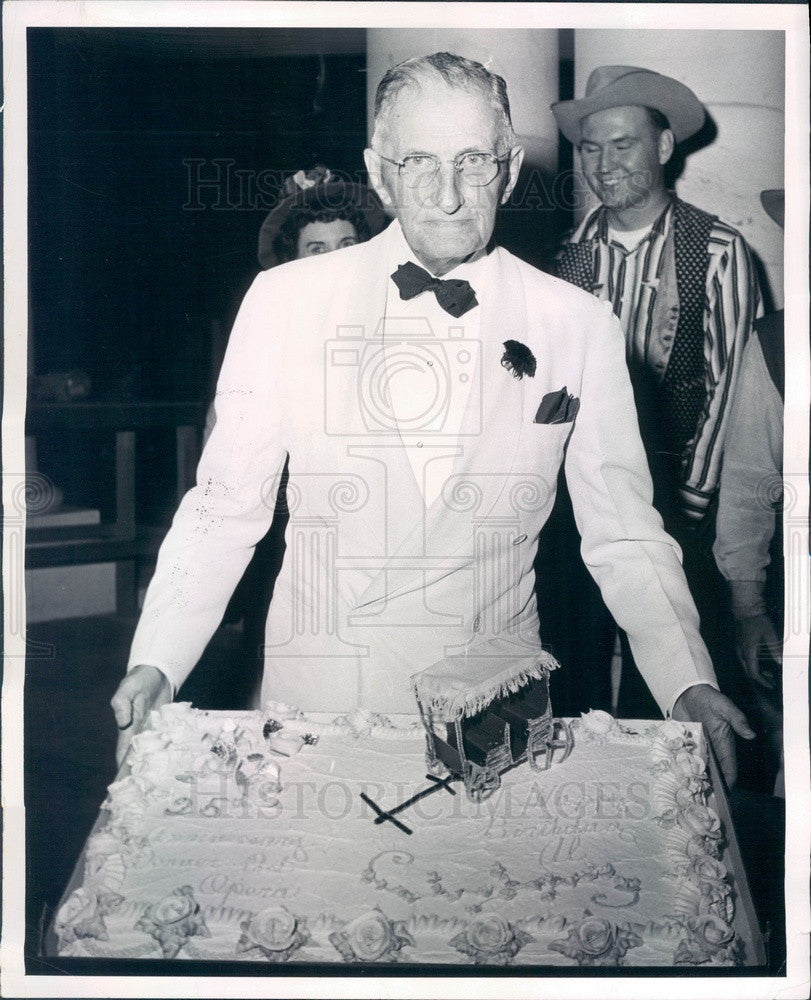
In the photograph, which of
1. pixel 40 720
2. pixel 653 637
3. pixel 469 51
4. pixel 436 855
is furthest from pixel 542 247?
pixel 40 720

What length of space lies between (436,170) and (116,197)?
737mm

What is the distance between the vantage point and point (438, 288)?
2.08 meters

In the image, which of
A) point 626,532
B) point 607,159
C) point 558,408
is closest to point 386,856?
point 626,532

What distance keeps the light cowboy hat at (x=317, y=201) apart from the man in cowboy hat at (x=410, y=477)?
4 cm

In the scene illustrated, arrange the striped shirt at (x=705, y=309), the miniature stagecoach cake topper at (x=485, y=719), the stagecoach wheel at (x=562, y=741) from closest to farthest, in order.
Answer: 1. the miniature stagecoach cake topper at (x=485, y=719)
2. the stagecoach wheel at (x=562, y=741)
3. the striped shirt at (x=705, y=309)

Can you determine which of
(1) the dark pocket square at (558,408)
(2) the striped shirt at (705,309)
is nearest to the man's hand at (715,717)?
(2) the striped shirt at (705,309)

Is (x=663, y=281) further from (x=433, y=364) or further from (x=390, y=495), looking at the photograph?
(x=390, y=495)

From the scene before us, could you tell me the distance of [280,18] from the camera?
6.97 ft

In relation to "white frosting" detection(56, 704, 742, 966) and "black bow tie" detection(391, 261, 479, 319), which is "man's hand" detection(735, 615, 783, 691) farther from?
"black bow tie" detection(391, 261, 479, 319)

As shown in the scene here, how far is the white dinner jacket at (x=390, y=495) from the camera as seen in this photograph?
2.10 metres

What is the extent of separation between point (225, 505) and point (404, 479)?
0.41m

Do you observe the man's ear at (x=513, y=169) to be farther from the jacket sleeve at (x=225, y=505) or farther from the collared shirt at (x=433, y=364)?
the jacket sleeve at (x=225, y=505)

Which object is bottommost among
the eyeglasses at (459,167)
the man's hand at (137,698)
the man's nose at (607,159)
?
the man's hand at (137,698)

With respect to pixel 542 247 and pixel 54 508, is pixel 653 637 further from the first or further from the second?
pixel 54 508
